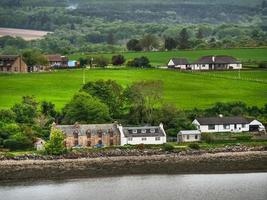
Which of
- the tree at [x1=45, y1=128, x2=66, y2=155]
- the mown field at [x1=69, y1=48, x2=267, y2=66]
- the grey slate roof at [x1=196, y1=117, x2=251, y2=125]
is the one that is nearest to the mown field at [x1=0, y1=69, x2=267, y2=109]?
the grey slate roof at [x1=196, y1=117, x2=251, y2=125]

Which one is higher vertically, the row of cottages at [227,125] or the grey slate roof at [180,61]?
the grey slate roof at [180,61]

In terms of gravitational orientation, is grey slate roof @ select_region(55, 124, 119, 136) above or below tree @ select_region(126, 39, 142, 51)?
below

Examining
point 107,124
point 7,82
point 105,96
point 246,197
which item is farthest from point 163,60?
point 246,197

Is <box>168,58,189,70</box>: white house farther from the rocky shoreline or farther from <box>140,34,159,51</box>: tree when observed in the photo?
the rocky shoreline

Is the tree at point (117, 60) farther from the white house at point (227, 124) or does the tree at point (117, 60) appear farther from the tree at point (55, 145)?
the tree at point (55, 145)

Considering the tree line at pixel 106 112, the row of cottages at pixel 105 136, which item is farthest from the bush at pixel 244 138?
the row of cottages at pixel 105 136

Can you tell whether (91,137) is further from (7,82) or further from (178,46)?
(178,46)
